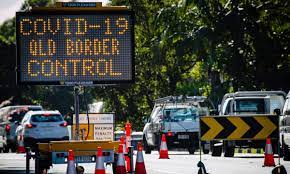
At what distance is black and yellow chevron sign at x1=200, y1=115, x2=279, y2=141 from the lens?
23359mm

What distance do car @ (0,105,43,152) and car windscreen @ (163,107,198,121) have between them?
30.5 feet

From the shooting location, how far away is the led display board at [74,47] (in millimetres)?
23609

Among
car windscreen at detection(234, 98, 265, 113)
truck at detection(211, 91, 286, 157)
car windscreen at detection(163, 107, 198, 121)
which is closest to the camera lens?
truck at detection(211, 91, 286, 157)

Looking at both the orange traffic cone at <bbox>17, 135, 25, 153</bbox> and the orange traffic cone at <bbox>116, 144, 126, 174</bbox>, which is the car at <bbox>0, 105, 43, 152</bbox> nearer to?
the orange traffic cone at <bbox>17, 135, 25, 153</bbox>

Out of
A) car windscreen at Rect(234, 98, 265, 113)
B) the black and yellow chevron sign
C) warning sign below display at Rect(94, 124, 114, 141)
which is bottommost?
warning sign below display at Rect(94, 124, 114, 141)

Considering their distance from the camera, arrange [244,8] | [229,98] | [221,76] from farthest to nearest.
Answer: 1. [221,76]
2. [244,8]
3. [229,98]

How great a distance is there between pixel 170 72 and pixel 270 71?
14661 millimetres

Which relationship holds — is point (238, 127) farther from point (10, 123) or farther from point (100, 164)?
point (10, 123)

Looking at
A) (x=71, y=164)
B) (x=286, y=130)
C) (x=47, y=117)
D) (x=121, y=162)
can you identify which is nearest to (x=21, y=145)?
(x=47, y=117)

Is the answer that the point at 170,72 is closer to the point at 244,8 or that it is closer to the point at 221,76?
the point at 221,76

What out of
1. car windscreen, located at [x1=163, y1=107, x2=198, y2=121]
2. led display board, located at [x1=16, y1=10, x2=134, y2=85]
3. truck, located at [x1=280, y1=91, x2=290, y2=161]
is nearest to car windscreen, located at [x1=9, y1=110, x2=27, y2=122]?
car windscreen, located at [x1=163, y1=107, x2=198, y2=121]

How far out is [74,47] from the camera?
2367cm

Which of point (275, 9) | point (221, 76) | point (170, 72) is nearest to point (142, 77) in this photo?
point (170, 72)

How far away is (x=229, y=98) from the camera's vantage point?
4047cm
